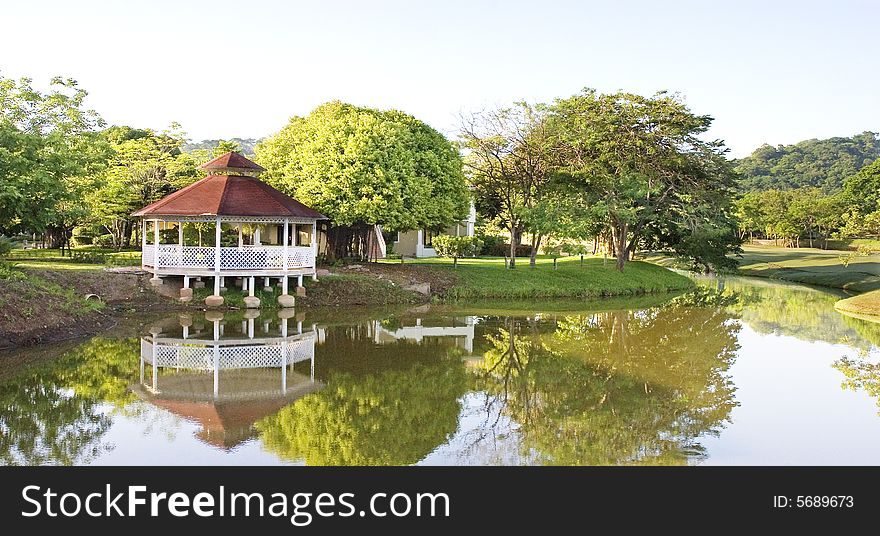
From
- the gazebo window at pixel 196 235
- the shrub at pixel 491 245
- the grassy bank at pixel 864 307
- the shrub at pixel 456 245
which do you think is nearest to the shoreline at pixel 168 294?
the shrub at pixel 456 245

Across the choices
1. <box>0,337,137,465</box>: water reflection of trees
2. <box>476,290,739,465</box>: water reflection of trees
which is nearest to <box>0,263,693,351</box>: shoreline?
<box>0,337,137,465</box>: water reflection of trees

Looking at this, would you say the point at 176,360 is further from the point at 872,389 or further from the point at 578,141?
the point at 578,141

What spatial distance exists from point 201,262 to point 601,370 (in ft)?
42.6

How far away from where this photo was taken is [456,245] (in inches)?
1410

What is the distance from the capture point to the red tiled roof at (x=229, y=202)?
2302 centimetres

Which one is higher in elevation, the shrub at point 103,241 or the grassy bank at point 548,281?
the shrub at point 103,241

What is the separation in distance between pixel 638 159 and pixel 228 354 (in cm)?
2331

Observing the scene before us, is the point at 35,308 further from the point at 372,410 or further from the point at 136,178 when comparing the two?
the point at 136,178

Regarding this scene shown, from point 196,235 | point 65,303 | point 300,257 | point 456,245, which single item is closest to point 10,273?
point 65,303

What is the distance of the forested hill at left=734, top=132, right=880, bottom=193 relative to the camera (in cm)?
10025

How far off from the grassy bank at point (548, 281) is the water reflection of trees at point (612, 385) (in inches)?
251

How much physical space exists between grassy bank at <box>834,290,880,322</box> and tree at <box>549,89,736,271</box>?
7834 millimetres

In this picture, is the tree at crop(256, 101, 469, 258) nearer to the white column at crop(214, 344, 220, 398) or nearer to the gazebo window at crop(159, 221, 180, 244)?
the gazebo window at crop(159, 221, 180, 244)

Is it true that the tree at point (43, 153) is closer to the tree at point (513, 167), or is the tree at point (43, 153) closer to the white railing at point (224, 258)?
the white railing at point (224, 258)
